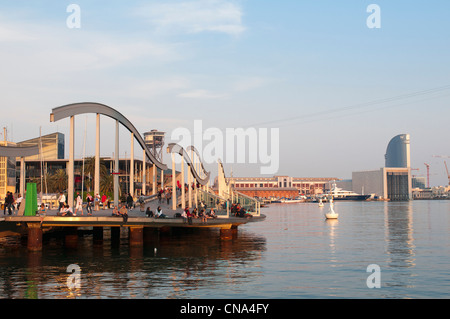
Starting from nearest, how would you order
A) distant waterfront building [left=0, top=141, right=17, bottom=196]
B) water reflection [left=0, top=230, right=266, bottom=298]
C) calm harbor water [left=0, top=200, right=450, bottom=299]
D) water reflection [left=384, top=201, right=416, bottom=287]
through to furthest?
calm harbor water [left=0, top=200, right=450, bottom=299] < water reflection [left=0, top=230, right=266, bottom=298] < water reflection [left=384, top=201, right=416, bottom=287] < distant waterfront building [left=0, top=141, right=17, bottom=196]

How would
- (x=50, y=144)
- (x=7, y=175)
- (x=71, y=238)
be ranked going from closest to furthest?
(x=71, y=238) < (x=7, y=175) < (x=50, y=144)

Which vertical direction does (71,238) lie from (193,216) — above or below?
below

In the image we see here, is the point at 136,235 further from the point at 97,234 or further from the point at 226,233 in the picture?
the point at 226,233

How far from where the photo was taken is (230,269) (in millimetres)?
34188

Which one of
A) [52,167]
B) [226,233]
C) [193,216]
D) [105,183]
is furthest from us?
[52,167]

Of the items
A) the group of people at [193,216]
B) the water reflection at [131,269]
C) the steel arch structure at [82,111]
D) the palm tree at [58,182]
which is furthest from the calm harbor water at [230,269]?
the palm tree at [58,182]

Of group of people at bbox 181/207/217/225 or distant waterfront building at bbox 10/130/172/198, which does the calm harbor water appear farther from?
distant waterfront building at bbox 10/130/172/198

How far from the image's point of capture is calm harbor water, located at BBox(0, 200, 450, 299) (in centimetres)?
2661

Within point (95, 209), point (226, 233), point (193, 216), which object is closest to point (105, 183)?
point (226, 233)

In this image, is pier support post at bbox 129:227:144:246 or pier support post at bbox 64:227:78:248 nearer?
pier support post at bbox 129:227:144:246

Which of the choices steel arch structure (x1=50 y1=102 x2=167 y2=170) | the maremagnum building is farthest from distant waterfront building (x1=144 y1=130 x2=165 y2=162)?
steel arch structure (x1=50 y1=102 x2=167 y2=170)

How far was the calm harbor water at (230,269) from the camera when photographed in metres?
26.6
